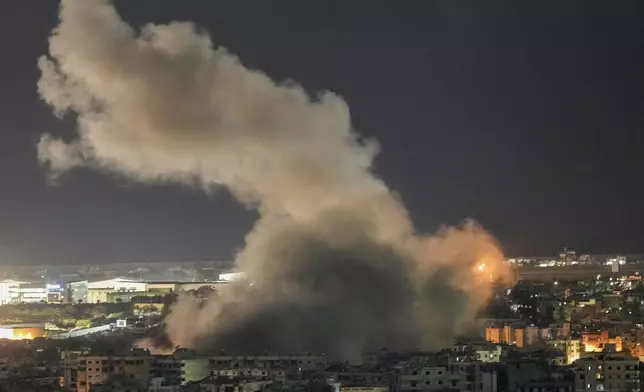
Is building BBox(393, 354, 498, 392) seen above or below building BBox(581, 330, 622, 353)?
below

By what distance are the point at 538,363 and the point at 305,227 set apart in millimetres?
5218

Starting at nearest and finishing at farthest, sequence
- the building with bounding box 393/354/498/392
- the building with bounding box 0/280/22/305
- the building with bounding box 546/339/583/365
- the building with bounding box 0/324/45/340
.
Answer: the building with bounding box 393/354/498/392 → the building with bounding box 546/339/583/365 → the building with bounding box 0/324/45/340 → the building with bounding box 0/280/22/305

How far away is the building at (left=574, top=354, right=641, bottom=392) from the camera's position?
36.7 feet

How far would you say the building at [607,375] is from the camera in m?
11.2

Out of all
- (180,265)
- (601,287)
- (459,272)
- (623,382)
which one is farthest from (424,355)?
(180,265)

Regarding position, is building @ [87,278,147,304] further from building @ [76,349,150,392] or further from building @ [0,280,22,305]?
building @ [76,349,150,392]

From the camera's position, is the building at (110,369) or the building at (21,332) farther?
the building at (21,332)

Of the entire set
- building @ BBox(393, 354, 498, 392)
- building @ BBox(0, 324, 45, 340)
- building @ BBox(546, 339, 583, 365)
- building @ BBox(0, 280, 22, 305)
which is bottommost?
building @ BBox(393, 354, 498, 392)

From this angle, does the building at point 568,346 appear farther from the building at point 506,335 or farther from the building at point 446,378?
the building at point 446,378

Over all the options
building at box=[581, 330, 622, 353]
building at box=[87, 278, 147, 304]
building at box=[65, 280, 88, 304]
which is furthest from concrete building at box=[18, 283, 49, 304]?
building at box=[581, 330, 622, 353]

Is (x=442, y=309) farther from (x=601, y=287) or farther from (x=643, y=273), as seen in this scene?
(x=643, y=273)

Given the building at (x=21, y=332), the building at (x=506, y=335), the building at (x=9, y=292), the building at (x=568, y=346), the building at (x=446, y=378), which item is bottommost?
the building at (x=446, y=378)

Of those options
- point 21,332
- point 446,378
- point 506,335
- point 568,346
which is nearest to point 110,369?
point 446,378

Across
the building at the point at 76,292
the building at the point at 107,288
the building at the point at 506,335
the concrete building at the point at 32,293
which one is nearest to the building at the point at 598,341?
the building at the point at 506,335
